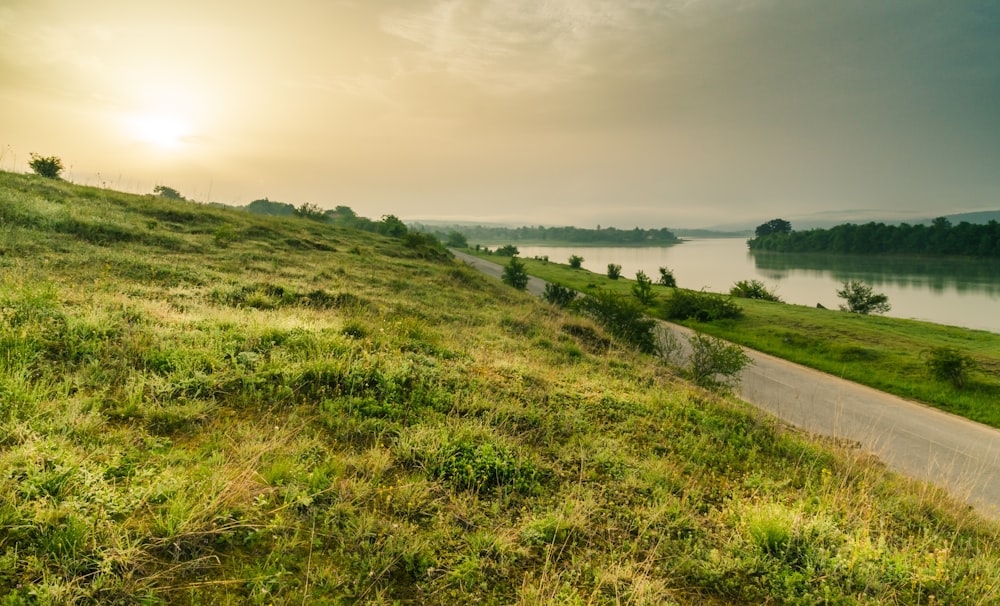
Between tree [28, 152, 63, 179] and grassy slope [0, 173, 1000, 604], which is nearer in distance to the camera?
grassy slope [0, 173, 1000, 604]

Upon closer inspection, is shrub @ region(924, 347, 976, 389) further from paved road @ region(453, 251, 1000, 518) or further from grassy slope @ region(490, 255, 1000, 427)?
paved road @ region(453, 251, 1000, 518)

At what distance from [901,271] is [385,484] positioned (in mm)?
119559

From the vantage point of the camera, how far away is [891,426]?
12664 millimetres

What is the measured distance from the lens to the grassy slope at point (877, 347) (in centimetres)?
1534

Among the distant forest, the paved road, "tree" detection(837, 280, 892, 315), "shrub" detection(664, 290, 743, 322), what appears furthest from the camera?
the distant forest

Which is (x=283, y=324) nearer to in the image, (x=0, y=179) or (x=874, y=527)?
(x=874, y=527)

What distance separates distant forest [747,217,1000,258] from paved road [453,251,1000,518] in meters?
123

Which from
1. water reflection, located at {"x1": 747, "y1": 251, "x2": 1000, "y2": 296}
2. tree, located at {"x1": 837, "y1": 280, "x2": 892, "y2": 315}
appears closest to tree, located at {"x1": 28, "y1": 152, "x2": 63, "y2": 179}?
tree, located at {"x1": 837, "y1": 280, "x2": 892, "y2": 315}

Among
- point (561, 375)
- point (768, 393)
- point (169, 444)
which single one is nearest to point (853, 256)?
point (768, 393)

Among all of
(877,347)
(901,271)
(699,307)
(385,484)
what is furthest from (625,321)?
(901,271)

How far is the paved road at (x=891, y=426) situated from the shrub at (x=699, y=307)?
10.9 m

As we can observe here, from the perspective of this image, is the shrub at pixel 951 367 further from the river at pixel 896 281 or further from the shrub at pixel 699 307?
the river at pixel 896 281

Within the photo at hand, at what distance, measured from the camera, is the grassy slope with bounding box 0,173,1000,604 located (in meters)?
3.08

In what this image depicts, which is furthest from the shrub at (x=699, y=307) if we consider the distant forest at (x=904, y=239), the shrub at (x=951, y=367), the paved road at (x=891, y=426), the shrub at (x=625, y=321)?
the distant forest at (x=904, y=239)
